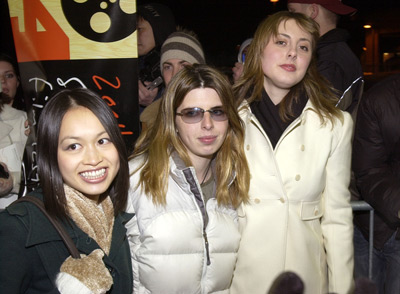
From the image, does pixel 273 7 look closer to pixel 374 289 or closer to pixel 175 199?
pixel 175 199

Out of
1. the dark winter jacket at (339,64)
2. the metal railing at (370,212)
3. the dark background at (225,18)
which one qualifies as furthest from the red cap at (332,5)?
the dark background at (225,18)

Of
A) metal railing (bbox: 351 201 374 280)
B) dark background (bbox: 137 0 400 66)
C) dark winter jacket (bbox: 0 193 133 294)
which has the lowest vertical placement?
metal railing (bbox: 351 201 374 280)

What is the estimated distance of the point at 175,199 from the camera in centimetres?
241

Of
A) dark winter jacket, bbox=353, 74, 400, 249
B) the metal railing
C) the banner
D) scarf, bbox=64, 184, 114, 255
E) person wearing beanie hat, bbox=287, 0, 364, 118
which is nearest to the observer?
scarf, bbox=64, 184, 114, 255

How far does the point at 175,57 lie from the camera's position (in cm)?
366

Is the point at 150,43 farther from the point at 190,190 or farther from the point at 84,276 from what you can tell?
the point at 84,276

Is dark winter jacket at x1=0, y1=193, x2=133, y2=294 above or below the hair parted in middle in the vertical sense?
below

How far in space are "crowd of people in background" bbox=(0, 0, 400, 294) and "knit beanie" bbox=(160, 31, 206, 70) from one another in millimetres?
968

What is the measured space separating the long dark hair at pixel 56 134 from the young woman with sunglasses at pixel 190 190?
37 centimetres

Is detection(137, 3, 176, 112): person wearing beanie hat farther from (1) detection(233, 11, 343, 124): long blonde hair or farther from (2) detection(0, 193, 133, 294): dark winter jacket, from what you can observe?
(2) detection(0, 193, 133, 294): dark winter jacket

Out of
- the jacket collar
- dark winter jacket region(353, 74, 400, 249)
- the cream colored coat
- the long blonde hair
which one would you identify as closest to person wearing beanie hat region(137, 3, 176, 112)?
the long blonde hair

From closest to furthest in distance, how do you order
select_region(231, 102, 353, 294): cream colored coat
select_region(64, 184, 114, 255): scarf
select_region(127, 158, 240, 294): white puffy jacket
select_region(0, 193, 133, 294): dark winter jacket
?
select_region(0, 193, 133, 294): dark winter jacket, select_region(64, 184, 114, 255): scarf, select_region(127, 158, 240, 294): white puffy jacket, select_region(231, 102, 353, 294): cream colored coat

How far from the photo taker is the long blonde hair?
106 inches

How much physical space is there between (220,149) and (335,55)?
1427 mm
